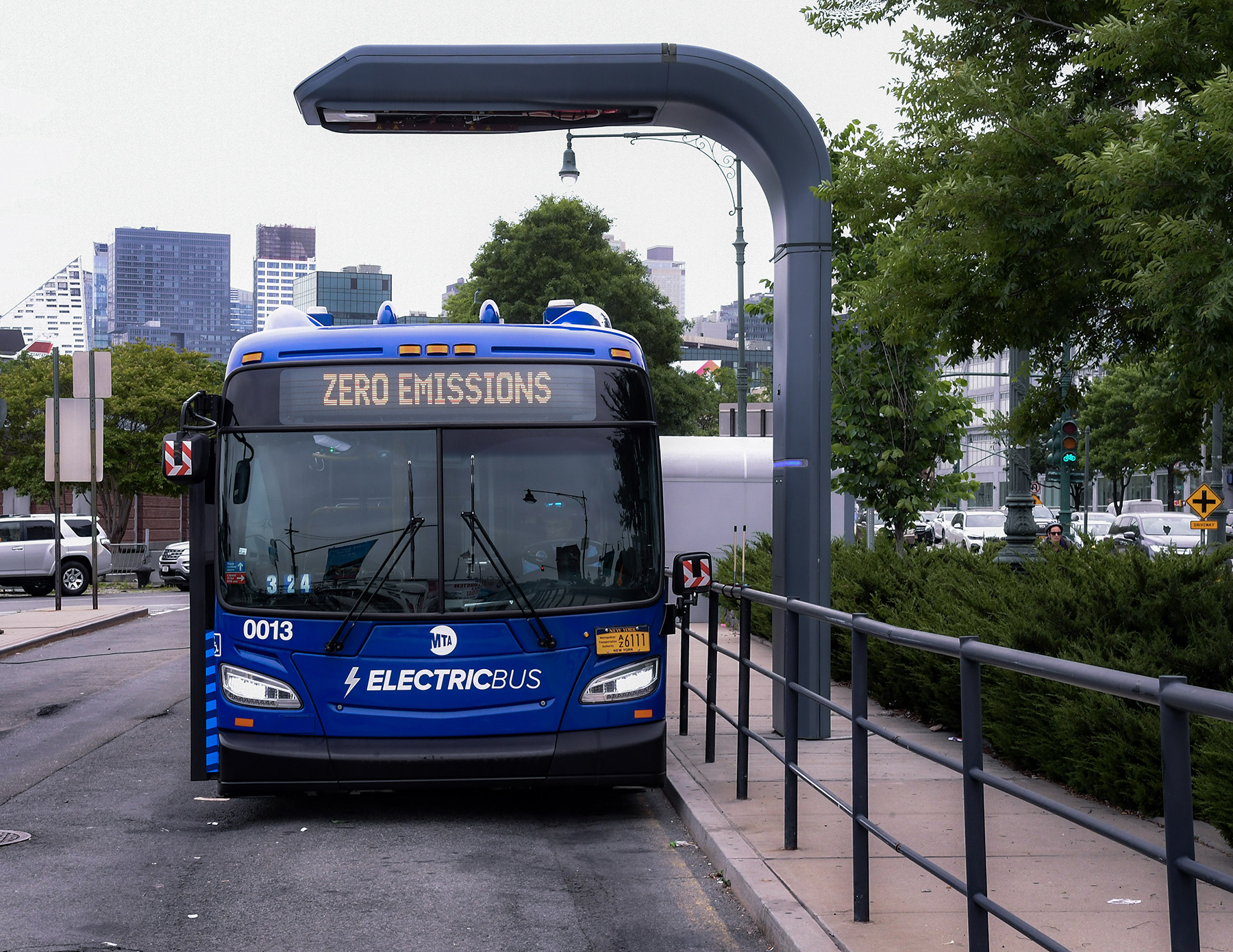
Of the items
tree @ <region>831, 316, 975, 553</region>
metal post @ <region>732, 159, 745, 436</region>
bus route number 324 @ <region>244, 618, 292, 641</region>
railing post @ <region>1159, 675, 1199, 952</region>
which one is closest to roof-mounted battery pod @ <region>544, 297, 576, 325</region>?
bus route number 324 @ <region>244, 618, 292, 641</region>

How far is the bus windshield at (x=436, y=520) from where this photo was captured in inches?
299

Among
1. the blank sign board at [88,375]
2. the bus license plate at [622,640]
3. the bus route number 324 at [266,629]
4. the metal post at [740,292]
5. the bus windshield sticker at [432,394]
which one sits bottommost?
the bus license plate at [622,640]

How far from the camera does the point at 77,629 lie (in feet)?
70.0

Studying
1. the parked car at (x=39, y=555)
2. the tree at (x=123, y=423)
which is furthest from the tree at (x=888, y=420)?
the tree at (x=123, y=423)

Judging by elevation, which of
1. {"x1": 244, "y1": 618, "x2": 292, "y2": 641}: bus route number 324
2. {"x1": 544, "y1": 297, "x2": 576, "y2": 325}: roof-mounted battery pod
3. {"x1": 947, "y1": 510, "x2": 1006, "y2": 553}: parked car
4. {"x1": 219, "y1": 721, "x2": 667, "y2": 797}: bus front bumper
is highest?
{"x1": 544, "y1": 297, "x2": 576, "y2": 325}: roof-mounted battery pod

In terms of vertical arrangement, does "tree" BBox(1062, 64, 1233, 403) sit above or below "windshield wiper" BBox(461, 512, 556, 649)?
above

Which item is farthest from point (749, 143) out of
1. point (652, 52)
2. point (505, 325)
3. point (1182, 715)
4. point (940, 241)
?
point (1182, 715)

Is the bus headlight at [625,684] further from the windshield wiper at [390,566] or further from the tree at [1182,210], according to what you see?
the tree at [1182,210]

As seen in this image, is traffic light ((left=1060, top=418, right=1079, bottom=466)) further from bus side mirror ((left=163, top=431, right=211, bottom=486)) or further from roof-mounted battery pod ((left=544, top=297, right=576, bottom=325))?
bus side mirror ((left=163, top=431, right=211, bottom=486))

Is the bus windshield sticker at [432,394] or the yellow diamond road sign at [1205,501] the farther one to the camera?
the yellow diamond road sign at [1205,501]

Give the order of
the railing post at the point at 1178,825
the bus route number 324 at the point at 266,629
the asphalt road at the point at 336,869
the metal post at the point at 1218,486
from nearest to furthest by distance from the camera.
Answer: the railing post at the point at 1178,825 → the asphalt road at the point at 336,869 → the bus route number 324 at the point at 266,629 → the metal post at the point at 1218,486

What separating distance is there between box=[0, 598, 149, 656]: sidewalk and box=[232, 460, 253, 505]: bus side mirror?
38.3 feet

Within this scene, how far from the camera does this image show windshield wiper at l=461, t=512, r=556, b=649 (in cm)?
755

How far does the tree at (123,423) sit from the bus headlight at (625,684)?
40135 mm
